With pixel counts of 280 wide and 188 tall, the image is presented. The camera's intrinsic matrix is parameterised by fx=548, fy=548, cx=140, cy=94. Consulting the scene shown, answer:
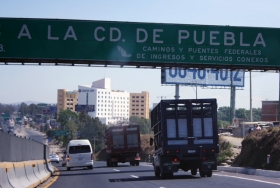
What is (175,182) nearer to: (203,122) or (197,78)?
(203,122)

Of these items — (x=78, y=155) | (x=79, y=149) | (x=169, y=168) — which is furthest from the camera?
(x=79, y=149)

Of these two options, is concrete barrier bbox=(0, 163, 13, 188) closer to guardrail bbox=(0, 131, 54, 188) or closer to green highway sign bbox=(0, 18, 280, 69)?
guardrail bbox=(0, 131, 54, 188)

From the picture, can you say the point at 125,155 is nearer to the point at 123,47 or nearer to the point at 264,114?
the point at 123,47

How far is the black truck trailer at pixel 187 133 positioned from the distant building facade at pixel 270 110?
54.2m

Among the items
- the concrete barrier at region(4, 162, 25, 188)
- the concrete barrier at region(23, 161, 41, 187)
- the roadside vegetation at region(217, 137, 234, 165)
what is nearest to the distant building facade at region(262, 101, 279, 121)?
the roadside vegetation at region(217, 137, 234, 165)

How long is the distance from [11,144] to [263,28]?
18.2m

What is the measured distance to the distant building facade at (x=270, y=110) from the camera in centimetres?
7700

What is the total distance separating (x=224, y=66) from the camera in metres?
31.2

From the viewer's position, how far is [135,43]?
30.0m

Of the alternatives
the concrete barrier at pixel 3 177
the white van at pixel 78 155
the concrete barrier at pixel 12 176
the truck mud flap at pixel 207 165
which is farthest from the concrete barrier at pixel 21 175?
the white van at pixel 78 155

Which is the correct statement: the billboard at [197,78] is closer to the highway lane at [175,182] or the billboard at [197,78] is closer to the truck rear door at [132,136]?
the truck rear door at [132,136]

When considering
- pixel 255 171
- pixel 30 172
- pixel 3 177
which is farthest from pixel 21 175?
pixel 255 171

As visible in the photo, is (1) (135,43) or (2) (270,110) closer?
(1) (135,43)

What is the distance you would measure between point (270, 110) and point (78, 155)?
148ft
